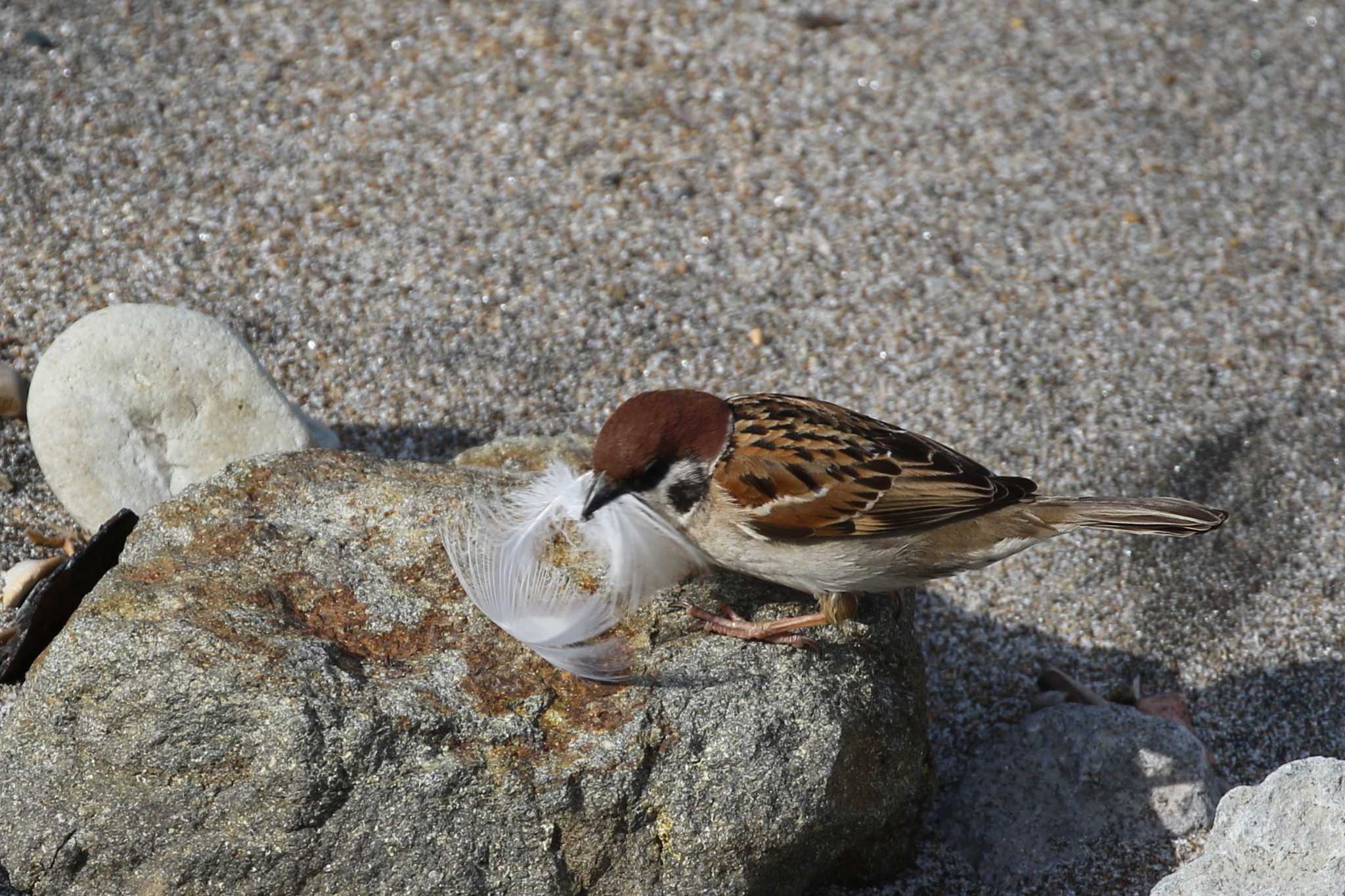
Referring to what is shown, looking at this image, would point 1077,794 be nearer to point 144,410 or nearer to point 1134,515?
point 1134,515

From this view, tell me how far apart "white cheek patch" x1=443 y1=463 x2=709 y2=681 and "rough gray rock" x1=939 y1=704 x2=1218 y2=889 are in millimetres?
1154

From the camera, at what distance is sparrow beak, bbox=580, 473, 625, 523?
144 inches

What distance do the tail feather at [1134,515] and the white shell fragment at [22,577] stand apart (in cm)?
300

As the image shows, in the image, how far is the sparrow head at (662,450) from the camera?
3.64 meters

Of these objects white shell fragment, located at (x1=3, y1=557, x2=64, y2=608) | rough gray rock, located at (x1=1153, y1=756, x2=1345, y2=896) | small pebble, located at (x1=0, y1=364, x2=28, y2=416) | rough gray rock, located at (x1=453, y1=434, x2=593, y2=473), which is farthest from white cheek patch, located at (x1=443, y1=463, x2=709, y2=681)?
small pebble, located at (x1=0, y1=364, x2=28, y2=416)

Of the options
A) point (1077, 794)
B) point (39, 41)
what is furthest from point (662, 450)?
point (39, 41)

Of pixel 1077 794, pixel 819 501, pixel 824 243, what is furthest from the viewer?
pixel 824 243

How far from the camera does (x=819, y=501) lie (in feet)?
12.5

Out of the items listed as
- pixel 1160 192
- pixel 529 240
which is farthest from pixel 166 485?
pixel 1160 192

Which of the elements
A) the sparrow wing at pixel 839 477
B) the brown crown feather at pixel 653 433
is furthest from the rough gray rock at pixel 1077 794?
the brown crown feather at pixel 653 433

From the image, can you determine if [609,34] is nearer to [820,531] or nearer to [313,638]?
[820,531]

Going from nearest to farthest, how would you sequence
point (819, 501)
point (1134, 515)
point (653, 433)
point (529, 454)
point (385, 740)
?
1. point (385, 740)
2. point (653, 433)
3. point (819, 501)
4. point (1134, 515)
5. point (529, 454)

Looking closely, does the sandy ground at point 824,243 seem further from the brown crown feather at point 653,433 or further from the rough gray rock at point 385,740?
the brown crown feather at point 653,433

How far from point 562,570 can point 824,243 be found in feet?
8.31
